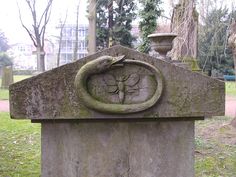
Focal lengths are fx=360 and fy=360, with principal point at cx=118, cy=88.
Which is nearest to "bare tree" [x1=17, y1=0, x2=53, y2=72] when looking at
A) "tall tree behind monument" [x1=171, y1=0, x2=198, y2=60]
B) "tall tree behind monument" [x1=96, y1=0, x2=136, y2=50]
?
"tall tree behind monument" [x1=96, y1=0, x2=136, y2=50]

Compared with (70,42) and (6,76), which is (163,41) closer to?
(6,76)

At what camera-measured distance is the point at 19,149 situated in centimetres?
561

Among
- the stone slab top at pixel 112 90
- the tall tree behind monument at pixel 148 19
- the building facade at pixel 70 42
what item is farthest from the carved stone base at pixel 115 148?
the building facade at pixel 70 42

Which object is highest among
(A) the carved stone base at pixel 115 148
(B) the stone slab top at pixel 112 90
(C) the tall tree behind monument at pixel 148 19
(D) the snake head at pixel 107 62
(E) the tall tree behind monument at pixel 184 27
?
(C) the tall tree behind monument at pixel 148 19

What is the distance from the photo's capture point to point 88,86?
2406mm

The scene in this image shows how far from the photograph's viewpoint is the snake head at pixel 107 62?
2354mm

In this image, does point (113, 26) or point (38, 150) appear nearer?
point (38, 150)

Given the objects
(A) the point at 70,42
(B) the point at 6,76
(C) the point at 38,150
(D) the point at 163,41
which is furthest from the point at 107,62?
(A) the point at 70,42

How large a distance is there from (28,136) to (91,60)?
15.2ft

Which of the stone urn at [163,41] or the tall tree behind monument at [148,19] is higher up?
the tall tree behind monument at [148,19]

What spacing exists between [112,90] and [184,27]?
5.08m

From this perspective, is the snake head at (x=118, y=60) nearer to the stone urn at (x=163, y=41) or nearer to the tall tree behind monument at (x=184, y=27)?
the stone urn at (x=163, y=41)

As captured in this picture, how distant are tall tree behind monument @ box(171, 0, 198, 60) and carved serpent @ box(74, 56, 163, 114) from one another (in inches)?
181

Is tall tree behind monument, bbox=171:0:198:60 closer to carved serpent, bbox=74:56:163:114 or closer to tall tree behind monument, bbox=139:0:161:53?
carved serpent, bbox=74:56:163:114
